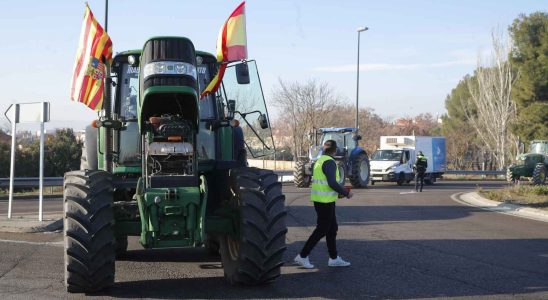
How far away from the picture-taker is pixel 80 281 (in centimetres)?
737

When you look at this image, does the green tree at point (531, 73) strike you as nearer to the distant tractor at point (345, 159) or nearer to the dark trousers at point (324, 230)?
the distant tractor at point (345, 159)

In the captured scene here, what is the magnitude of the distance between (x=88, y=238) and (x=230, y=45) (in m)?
2.99

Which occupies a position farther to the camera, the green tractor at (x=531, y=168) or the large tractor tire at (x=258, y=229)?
the green tractor at (x=531, y=168)

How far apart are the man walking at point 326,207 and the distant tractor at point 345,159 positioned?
19296mm

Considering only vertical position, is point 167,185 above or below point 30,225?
above

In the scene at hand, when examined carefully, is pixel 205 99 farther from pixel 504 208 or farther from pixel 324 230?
pixel 504 208

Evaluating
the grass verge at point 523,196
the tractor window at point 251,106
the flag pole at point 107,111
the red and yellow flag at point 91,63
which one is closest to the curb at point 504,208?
the grass verge at point 523,196

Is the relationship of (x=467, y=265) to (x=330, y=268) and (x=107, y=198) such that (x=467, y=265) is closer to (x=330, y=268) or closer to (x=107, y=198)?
(x=330, y=268)

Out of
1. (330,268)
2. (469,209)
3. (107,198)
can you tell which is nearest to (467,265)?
(330,268)

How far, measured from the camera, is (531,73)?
159ft

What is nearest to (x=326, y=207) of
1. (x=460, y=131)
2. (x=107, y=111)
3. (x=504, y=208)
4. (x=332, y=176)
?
(x=332, y=176)

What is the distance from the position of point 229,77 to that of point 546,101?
4409cm

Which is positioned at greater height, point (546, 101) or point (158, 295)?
point (546, 101)

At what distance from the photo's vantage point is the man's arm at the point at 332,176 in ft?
30.6
